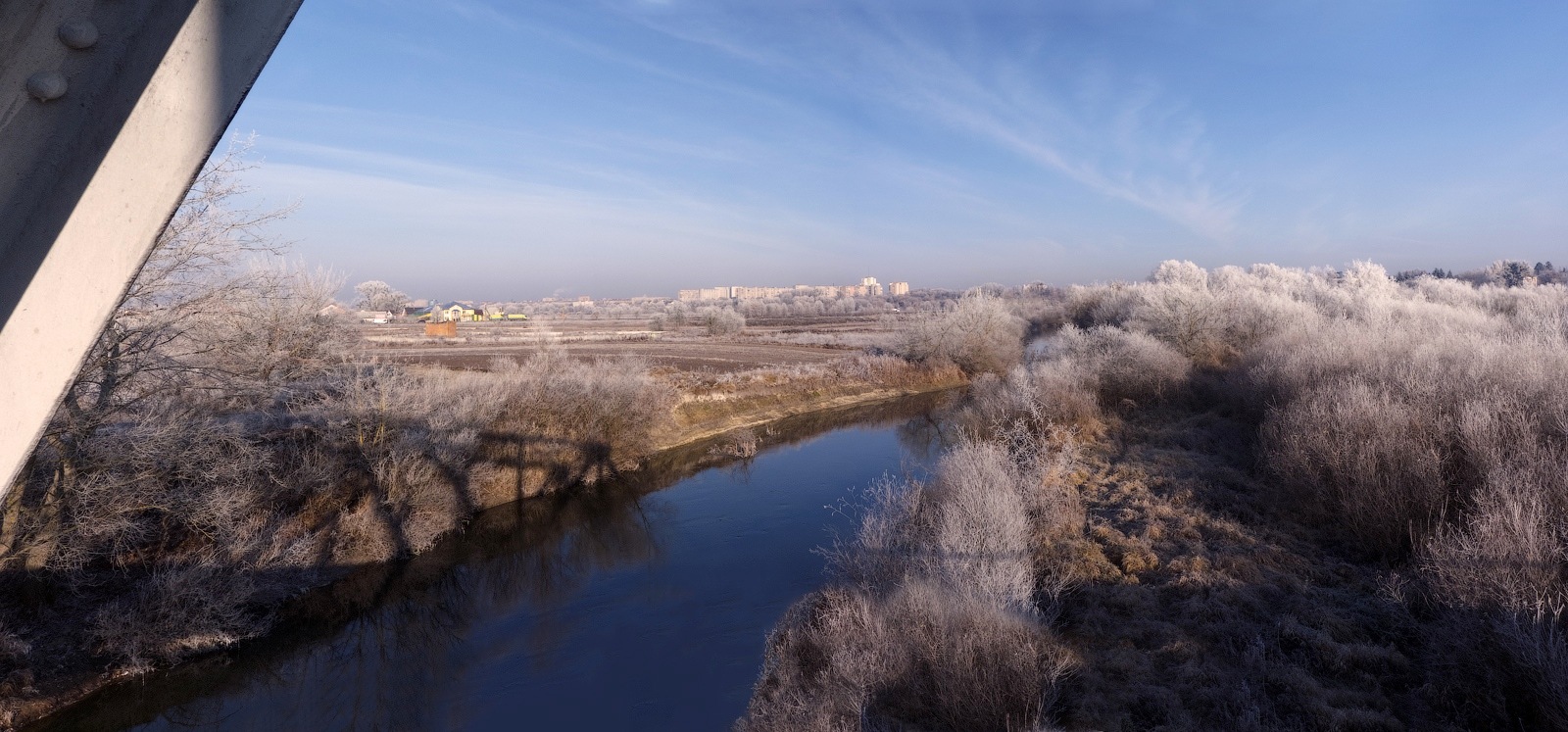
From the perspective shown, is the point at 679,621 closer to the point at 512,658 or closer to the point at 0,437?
the point at 512,658

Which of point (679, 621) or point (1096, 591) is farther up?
point (1096, 591)

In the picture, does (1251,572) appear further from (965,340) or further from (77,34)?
(965,340)

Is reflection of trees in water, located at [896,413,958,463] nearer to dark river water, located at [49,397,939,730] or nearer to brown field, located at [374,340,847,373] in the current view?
dark river water, located at [49,397,939,730]

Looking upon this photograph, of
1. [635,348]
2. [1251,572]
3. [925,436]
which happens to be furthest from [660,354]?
[1251,572]

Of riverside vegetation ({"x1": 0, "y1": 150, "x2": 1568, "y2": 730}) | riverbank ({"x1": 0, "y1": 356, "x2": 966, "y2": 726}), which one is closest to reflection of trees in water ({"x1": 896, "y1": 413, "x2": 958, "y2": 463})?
riverside vegetation ({"x1": 0, "y1": 150, "x2": 1568, "y2": 730})

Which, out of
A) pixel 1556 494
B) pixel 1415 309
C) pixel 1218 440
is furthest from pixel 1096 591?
pixel 1415 309
